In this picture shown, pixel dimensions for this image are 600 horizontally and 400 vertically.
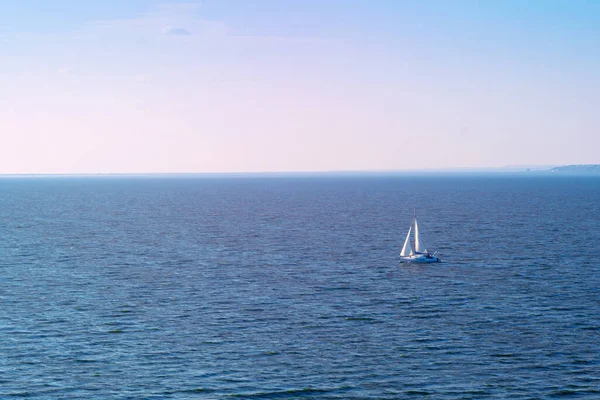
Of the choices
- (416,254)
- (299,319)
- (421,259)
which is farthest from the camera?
(416,254)

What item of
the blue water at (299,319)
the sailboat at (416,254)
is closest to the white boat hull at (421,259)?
the sailboat at (416,254)

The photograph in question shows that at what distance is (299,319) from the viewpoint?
191ft

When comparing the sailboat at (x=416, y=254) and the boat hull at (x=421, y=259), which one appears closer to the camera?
the boat hull at (x=421, y=259)

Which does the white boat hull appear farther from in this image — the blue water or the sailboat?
the blue water

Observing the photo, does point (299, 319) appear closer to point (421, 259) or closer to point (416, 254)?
point (421, 259)

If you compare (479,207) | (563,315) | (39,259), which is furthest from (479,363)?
(479,207)

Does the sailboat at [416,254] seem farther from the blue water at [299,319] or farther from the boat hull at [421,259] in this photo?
the blue water at [299,319]

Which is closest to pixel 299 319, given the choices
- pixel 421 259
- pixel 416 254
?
pixel 421 259

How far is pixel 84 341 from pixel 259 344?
14.1 meters

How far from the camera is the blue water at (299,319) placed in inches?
1705

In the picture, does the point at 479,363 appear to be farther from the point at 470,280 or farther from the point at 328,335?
the point at 470,280

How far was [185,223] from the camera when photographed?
503ft

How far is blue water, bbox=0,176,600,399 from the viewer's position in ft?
142

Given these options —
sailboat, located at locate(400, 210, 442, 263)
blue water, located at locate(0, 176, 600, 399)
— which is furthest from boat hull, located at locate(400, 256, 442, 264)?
blue water, located at locate(0, 176, 600, 399)
